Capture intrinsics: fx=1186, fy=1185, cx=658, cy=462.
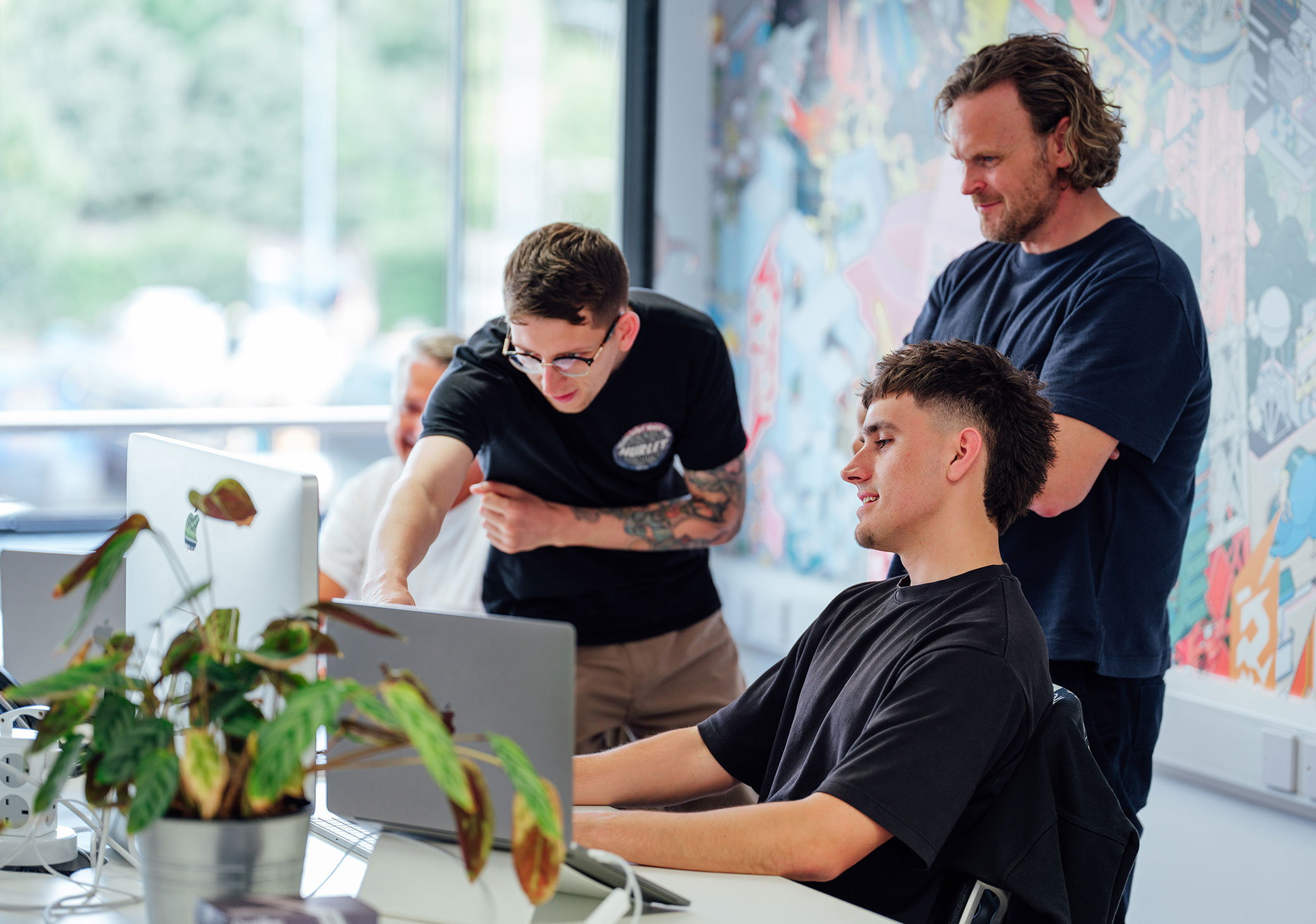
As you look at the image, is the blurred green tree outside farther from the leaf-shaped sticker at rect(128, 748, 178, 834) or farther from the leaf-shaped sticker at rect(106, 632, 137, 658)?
the leaf-shaped sticker at rect(128, 748, 178, 834)

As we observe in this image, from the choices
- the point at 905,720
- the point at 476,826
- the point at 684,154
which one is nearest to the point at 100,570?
the point at 476,826

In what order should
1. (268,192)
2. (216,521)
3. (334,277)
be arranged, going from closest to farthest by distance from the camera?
(216,521) → (334,277) → (268,192)

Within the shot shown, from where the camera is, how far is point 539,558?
7.37ft

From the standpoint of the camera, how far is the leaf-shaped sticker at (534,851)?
2.88 ft

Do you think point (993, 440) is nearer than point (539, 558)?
Yes

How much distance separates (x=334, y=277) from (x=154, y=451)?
5.12 metres

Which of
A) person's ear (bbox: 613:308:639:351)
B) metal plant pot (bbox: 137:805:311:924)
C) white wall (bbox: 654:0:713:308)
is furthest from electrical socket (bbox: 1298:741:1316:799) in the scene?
white wall (bbox: 654:0:713:308)

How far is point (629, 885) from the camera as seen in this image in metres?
1.12

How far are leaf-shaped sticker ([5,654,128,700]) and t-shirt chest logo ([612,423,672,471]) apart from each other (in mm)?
1274

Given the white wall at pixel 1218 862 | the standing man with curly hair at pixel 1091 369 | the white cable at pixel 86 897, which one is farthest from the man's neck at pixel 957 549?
the white wall at pixel 1218 862

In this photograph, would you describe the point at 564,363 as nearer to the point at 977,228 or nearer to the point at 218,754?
the point at 218,754

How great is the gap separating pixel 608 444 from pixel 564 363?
0.27 m

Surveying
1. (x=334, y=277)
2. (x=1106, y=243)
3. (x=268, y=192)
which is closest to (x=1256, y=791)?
(x=1106, y=243)

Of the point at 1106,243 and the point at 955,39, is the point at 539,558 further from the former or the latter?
the point at 955,39
